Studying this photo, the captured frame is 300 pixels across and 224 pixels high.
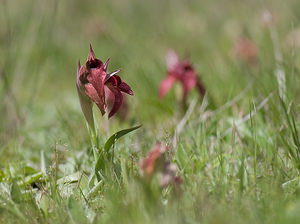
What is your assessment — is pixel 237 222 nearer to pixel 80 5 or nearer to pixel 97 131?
pixel 97 131

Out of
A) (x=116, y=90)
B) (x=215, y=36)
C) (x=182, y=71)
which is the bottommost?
(x=215, y=36)

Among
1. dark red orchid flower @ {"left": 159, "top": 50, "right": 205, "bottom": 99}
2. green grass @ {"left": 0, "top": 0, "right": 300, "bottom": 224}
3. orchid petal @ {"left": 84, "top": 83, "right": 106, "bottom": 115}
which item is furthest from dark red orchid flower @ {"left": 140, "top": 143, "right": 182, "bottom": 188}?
dark red orchid flower @ {"left": 159, "top": 50, "right": 205, "bottom": 99}

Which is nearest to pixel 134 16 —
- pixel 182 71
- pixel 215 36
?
pixel 215 36

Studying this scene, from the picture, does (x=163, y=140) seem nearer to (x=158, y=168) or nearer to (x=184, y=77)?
(x=158, y=168)

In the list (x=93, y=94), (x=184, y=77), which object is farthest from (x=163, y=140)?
(x=184, y=77)

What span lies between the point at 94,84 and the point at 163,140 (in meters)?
0.36

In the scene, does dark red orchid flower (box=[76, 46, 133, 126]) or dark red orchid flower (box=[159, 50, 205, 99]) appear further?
dark red orchid flower (box=[159, 50, 205, 99])

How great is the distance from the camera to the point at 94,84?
116 cm

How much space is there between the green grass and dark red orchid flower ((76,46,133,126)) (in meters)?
0.15

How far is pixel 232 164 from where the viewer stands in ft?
4.18

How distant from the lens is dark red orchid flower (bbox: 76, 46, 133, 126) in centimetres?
116

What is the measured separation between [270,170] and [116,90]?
1.65 ft

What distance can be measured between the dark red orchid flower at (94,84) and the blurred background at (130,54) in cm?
16

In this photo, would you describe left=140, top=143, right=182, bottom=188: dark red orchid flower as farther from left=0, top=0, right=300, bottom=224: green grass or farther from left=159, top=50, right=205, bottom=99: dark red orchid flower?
left=159, top=50, right=205, bottom=99: dark red orchid flower
